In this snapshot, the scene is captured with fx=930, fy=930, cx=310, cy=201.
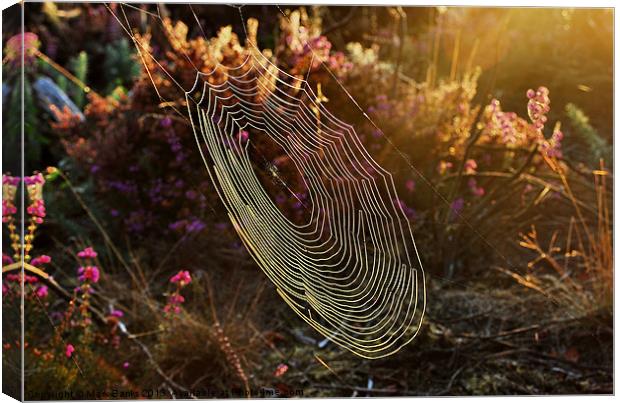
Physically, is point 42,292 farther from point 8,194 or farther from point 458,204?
point 458,204

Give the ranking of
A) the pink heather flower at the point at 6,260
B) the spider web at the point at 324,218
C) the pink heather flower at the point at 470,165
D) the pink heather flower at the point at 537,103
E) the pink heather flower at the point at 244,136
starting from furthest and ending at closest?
the pink heather flower at the point at 470,165
the pink heather flower at the point at 244,136
the spider web at the point at 324,218
the pink heather flower at the point at 6,260
the pink heather flower at the point at 537,103

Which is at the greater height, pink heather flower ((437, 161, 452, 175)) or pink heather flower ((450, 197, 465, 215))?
pink heather flower ((437, 161, 452, 175))

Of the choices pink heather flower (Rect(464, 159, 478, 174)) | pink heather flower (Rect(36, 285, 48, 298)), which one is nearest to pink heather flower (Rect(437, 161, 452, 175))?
pink heather flower (Rect(464, 159, 478, 174))

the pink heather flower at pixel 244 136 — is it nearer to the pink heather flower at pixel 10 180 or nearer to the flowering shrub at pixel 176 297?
the flowering shrub at pixel 176 297

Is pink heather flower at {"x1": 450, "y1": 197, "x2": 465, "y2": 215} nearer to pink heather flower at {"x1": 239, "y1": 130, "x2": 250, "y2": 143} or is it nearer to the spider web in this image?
the spider web

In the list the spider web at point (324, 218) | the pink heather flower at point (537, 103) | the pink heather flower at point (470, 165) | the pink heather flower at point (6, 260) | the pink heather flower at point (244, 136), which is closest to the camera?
the pink heather flower at point (537, 103)

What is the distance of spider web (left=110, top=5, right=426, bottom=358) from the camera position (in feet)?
10.9

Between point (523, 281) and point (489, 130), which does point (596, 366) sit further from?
point (489, 130)

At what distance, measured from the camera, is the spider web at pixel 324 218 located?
3.31 metres

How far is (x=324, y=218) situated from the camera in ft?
10.7

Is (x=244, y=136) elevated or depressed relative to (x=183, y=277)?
elevated

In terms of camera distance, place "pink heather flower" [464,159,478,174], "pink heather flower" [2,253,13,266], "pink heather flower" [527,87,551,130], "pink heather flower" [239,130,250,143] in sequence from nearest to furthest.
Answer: "pink heather flower" [527,87,551,130], "pink heather flower" [2,253,13,266], "pink heather flower" [239,130,250,143], "pink heather flower" [464,159,478,174]

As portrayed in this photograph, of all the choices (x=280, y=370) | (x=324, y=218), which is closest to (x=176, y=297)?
(x=280, y=370)

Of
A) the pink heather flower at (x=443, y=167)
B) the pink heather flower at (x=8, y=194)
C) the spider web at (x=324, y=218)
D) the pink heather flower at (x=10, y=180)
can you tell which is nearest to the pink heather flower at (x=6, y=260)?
the pink heather flower at (x=8, y=194)
